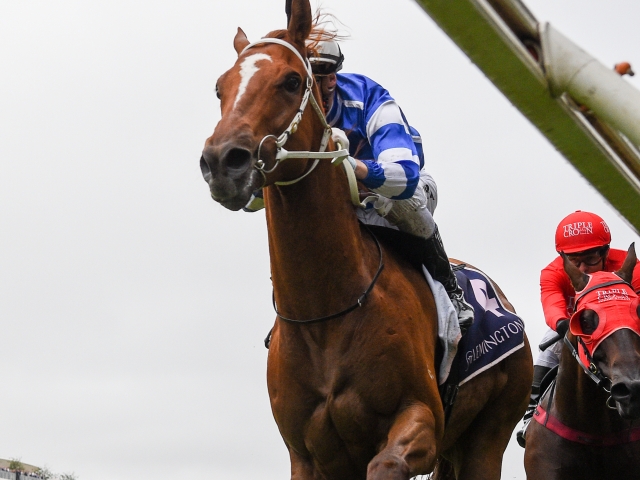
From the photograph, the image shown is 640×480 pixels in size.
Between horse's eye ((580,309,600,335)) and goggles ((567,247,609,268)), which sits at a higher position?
goggles ((567,247,609,268))

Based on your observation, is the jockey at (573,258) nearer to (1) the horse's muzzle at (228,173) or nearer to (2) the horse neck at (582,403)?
(2) the horse neck at (582,403)

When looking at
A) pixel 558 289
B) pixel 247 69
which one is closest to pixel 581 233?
pixel 558 289

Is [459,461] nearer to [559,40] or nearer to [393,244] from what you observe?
[393,244]

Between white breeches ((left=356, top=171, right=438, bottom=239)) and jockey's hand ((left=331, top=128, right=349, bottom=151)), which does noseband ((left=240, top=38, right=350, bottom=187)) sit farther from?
white breeches ((left=356, top=171, right=438, bottom=239))

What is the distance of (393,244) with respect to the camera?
19.3ft

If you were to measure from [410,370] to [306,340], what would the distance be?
545mm

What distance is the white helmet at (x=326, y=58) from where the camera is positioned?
18.0 feet

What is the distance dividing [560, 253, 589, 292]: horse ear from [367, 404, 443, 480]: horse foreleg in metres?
2.09

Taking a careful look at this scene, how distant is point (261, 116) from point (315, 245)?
80 cm

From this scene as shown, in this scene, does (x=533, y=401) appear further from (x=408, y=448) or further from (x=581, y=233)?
(x=408, y=448)

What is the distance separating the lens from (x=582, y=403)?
682cm

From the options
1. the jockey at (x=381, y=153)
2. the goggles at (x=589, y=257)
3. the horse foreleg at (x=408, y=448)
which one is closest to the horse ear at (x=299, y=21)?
the jockey at (x=381, y=153)

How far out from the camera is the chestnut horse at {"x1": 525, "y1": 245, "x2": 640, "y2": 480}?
627 centimetres

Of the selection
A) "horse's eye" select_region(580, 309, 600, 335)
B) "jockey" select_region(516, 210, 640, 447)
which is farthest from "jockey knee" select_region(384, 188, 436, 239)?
"jockey" select_region(516, 210, 640, 447)
